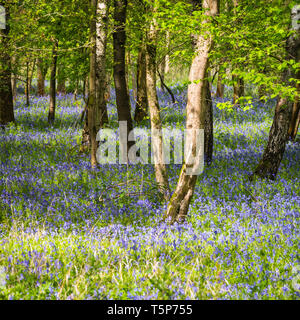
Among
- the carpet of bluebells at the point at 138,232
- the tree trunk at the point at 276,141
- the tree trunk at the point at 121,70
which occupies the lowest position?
the carpet of bluebells at the point at 138,232

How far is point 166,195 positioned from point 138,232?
1.73 m

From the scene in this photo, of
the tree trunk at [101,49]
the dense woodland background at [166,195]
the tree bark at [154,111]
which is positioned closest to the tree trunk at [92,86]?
the dense woodland background at [166,195]

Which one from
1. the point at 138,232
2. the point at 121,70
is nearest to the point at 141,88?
the point at 121,70

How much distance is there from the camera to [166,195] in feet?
23.5

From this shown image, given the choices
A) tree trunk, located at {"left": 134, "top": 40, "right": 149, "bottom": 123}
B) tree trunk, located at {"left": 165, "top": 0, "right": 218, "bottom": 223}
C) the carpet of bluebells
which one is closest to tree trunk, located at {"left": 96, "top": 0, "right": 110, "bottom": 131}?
the carpet of bluebells

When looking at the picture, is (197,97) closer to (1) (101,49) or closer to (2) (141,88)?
(1) (101,49)

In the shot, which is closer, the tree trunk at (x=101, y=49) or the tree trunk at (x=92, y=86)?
the tree trunk at (x=92, y=86)

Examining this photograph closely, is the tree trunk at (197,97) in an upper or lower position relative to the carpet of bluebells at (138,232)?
upper

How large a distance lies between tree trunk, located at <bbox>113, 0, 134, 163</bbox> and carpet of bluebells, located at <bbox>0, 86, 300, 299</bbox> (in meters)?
0.99

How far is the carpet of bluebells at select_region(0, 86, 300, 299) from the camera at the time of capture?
370 centimetres

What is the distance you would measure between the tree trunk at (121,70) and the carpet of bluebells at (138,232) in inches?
39.0

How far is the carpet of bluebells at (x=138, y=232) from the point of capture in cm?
370

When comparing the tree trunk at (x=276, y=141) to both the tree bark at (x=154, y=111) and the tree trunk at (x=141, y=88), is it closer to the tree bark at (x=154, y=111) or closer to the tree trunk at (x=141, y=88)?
the tree bark at (x=154, y=111)
